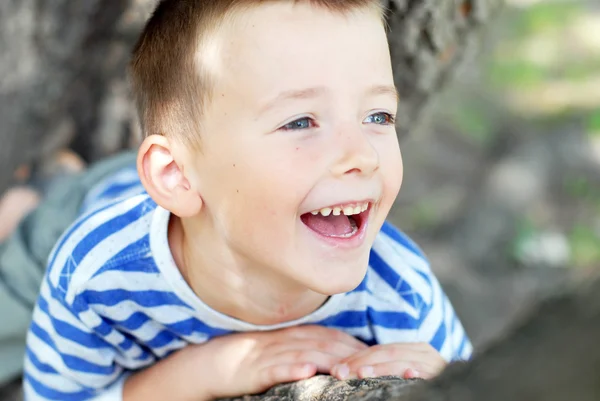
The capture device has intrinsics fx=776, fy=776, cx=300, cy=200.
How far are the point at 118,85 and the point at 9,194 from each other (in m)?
0.58

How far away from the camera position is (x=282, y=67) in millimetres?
1412

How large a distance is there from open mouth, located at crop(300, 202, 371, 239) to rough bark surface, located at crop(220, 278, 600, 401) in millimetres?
698

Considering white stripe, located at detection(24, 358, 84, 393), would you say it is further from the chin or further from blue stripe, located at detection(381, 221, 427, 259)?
blue stripe, located at detection(381, 221, 427, 259)

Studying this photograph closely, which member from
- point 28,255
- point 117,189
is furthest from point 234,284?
point 28,255

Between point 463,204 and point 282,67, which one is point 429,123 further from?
point 282,67

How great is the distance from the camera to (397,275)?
1792 mm

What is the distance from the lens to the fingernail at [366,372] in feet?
4.68

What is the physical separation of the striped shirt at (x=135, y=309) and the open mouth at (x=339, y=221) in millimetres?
284

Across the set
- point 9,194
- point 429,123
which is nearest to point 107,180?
point 9,194

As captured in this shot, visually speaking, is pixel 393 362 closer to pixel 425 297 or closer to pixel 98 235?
pixel 425 297

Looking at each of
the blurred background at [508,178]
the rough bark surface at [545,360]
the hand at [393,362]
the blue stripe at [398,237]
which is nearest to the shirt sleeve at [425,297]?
the blue stripe at [398,237]

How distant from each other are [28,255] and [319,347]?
1163mm

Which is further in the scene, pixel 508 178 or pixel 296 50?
pixel 508 178

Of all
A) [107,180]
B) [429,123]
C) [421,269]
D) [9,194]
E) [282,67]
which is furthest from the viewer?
[429,123]
